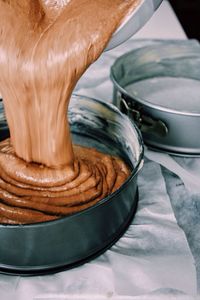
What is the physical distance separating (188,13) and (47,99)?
7.15 feet

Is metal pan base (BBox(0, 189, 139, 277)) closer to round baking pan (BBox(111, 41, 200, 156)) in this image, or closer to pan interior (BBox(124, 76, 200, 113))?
round baking pan (BBox(111, 41, 200, 156))

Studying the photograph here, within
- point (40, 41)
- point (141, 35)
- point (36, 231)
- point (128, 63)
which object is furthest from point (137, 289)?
point (141, 35)

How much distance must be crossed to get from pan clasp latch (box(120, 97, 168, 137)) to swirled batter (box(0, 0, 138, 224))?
0.43 feet

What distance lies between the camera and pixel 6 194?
79 centimetres

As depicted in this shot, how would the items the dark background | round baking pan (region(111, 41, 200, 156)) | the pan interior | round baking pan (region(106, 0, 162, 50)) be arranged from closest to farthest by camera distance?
round baking pan (region(106, 0, 162, 50)), round baking pan (region(111, 41, 200, 156)), the pan interior, the dark background

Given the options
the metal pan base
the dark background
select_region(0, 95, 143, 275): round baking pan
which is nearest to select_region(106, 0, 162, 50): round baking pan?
select_region(0, 95, 143, 275): round baking pan

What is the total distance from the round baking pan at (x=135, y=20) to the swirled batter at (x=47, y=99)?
0.5 inches

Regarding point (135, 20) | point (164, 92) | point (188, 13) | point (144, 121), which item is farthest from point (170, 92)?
point (188, 13)

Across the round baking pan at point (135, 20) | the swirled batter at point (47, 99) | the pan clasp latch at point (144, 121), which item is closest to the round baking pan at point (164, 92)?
the pan clasp latch at point (144, 121)

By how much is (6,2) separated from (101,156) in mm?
384

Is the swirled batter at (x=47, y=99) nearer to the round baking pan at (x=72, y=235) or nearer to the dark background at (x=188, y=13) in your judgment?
the round baking pan at (x=72, y=235)

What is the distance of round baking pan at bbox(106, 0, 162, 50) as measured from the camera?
649 mm

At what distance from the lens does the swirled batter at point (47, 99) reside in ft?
2.17

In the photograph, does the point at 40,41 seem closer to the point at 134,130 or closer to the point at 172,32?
the point at 134,130
